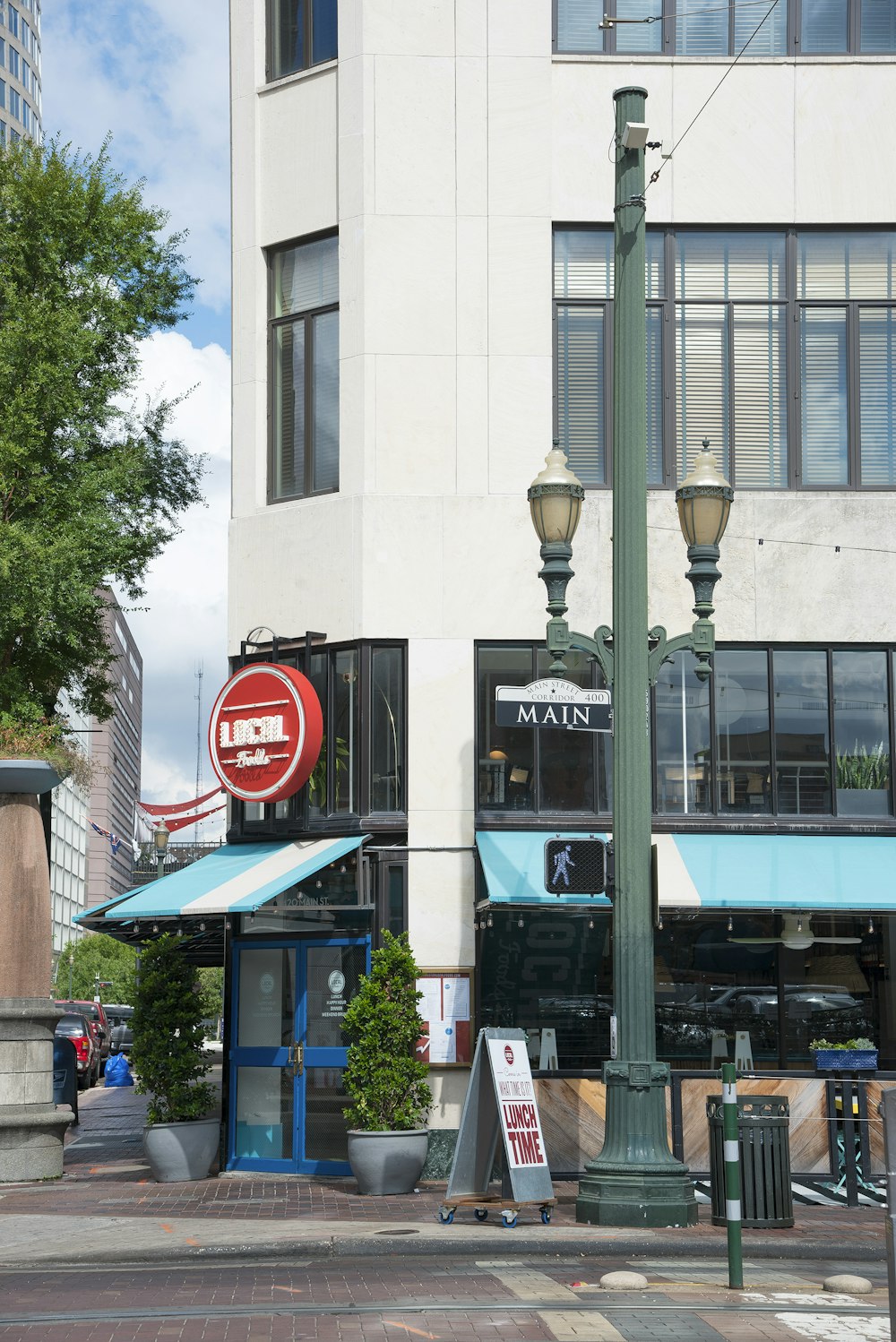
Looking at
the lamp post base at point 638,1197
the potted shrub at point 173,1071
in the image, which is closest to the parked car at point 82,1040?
the potted shrub at point 173,1071

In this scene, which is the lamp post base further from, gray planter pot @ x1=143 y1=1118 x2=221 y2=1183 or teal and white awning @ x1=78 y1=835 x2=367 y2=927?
gray planter pot @ x1=143 y1=1118 x2=221 y2=1183

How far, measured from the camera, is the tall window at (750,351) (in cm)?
1845

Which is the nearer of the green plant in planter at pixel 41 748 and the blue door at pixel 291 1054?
the blue door at pixel 291 1054

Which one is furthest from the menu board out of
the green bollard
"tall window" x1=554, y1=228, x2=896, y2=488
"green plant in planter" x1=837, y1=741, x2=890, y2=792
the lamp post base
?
the green bollard

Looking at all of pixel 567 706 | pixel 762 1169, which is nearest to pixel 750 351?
pixel 567 706

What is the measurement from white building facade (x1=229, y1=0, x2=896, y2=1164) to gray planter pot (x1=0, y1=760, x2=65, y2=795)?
217 cm

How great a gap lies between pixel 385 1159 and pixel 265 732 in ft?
15.1

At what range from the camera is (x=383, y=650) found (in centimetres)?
1777

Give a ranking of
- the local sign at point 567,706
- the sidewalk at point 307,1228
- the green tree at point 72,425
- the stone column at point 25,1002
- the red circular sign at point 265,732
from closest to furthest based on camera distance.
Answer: the sidewalk at point 307,1228 → the local sign at point 567,706 → the red circular sign at point 265,732 → the stone column at point 25,1002 → the green tree at point 72,425

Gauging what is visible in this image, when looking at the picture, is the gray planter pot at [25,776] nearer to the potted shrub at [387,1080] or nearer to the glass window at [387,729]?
the glass window at [387,729]

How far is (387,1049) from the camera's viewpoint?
1570cm

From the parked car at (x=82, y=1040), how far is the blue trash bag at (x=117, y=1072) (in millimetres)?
2189

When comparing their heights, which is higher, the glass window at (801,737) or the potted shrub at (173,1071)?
the glass window at (801,737)

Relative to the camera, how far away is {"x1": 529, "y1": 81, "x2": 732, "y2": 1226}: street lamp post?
13.2 m
